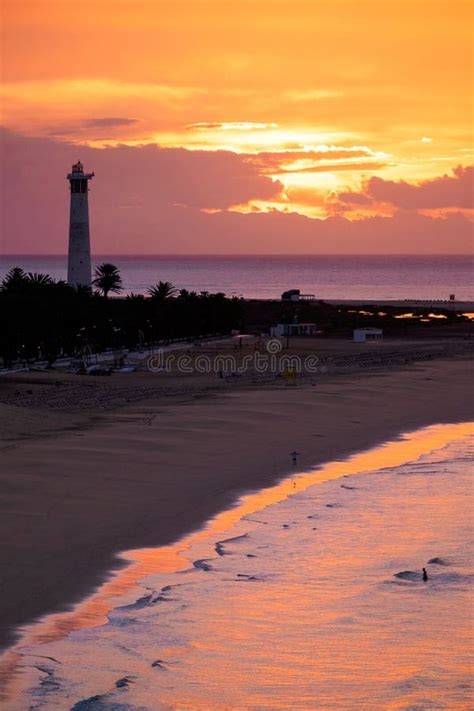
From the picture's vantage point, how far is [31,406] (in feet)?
162

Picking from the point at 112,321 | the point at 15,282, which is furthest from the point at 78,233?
the point at 15,282

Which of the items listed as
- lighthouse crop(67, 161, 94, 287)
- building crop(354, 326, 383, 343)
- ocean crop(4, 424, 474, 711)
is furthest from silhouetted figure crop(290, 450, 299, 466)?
lighthouse crop(67, 161, 94, 287)

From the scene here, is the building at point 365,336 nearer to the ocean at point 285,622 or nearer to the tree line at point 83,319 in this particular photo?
the tree line at point 83,319

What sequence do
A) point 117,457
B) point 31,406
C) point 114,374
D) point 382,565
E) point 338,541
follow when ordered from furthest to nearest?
point 114,374 < point 31,406 < point 117,457 < point 338,541 < point 382,565

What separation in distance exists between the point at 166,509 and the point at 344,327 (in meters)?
83.1

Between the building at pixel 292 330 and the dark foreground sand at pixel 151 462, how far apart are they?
3808cm

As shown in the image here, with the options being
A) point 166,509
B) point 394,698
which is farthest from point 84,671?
point 166,509

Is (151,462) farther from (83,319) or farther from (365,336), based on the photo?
(365,336)

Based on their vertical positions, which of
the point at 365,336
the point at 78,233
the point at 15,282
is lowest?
the point at 365,336

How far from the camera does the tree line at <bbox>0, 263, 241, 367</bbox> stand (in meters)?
66.2

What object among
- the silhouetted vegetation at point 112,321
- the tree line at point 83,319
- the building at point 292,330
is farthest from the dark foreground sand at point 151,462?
the building at point 292,330

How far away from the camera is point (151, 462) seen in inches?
1448

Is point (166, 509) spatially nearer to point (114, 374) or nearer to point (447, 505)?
point (447, 505)

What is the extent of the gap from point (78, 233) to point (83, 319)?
2594 centimetres
